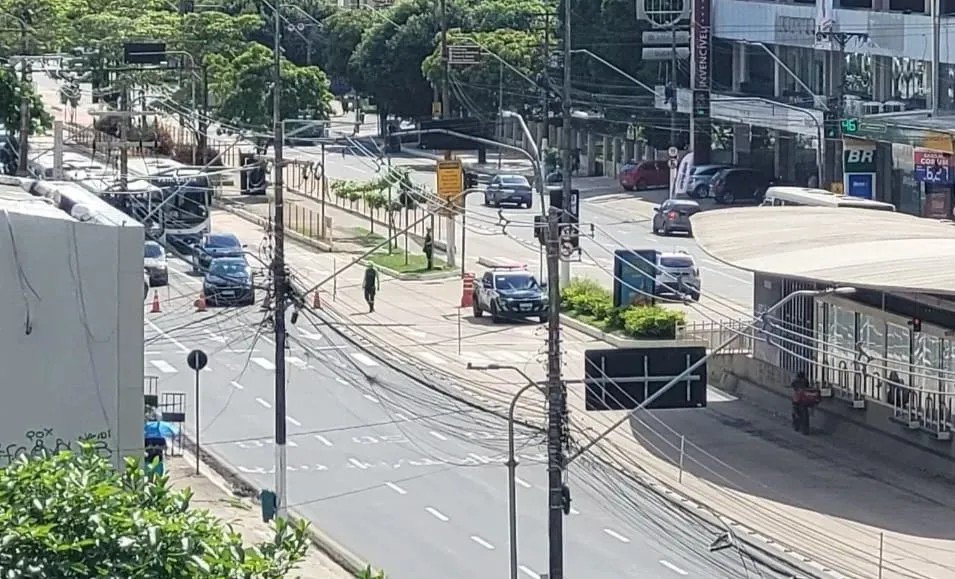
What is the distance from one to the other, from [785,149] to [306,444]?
138 feet

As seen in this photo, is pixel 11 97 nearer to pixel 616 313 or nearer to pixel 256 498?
pixel 616 313

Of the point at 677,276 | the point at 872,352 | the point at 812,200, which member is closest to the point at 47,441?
the point at 872,352

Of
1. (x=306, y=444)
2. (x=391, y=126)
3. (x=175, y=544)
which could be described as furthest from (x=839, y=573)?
(x=391, y=126)

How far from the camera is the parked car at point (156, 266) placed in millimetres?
54062

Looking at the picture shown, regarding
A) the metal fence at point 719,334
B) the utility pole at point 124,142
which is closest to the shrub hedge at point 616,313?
the metal fence at point 719,334

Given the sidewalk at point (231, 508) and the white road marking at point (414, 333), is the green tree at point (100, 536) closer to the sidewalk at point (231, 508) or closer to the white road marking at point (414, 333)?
the sidewalk at point (231, 508)

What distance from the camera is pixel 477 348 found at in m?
46.5

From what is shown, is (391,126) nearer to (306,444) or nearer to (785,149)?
(785,149)

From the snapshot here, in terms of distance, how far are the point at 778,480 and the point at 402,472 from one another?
18.9 ft

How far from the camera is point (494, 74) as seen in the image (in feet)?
283

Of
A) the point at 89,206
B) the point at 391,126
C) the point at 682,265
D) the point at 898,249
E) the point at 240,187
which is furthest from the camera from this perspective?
the point at 391,126

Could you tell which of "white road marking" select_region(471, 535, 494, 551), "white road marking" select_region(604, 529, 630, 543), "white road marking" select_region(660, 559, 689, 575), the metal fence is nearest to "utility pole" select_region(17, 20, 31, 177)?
the metal fence

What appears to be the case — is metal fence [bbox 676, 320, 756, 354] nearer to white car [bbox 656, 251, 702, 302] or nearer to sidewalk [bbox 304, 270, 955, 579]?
sidewalk [bbox 304, 270, 955, 579]

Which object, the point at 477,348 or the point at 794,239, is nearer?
the point at 794,239
